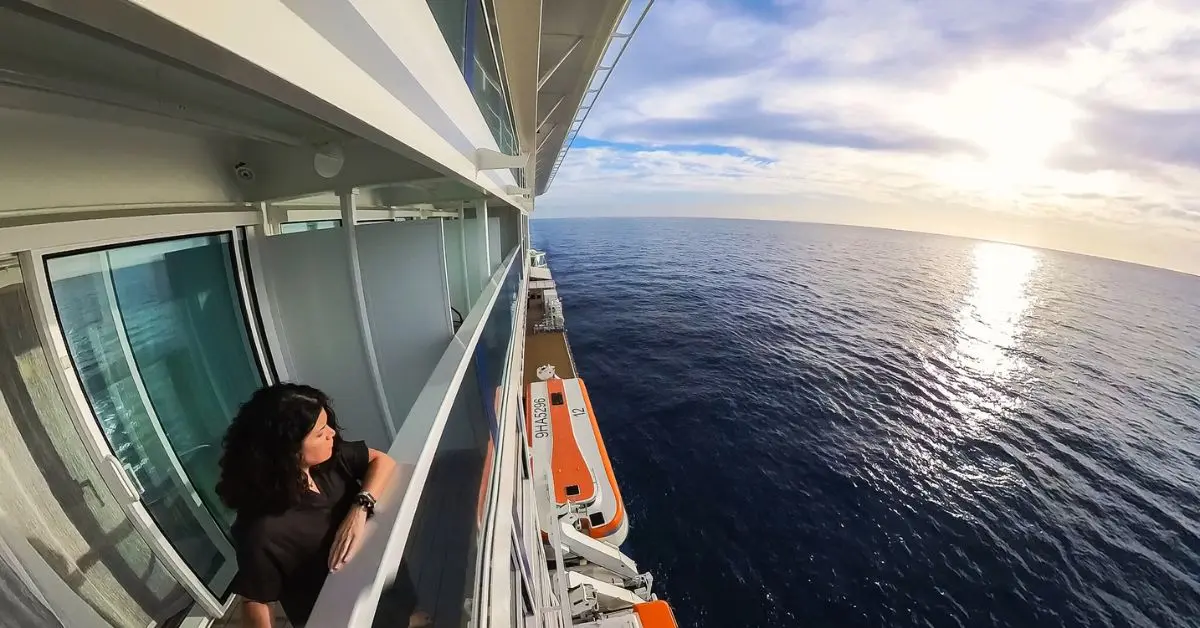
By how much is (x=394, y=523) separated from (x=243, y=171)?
2.54m

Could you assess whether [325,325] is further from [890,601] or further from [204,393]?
[890,601]

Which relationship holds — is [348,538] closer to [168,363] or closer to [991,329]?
[168,363]

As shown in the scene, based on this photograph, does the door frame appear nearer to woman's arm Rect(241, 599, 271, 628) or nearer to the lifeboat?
woman's arm Rect(241, 599, 271, 628)

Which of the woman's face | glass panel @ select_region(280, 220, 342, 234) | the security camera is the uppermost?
the security camera

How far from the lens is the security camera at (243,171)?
2482 mm

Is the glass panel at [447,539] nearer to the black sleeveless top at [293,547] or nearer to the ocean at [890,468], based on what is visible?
the black sleeveless top at [293,547]

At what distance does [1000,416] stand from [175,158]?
2580 cm

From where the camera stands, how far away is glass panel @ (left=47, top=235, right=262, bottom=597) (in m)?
2.00

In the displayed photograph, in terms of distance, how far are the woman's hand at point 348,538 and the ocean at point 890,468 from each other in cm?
893

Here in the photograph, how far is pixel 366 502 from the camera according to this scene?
1341 mm

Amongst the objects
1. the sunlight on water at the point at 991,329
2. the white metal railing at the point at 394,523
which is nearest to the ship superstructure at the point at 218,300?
the white metal railing at the point at 394,523

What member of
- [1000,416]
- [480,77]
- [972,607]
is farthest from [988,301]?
[480,77]

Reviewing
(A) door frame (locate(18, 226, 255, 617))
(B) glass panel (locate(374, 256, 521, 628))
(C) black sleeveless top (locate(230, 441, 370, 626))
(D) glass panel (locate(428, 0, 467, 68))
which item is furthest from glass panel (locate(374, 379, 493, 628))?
(D) glass panel (locate(428, 0, 467, 68))

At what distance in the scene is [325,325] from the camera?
320cm
